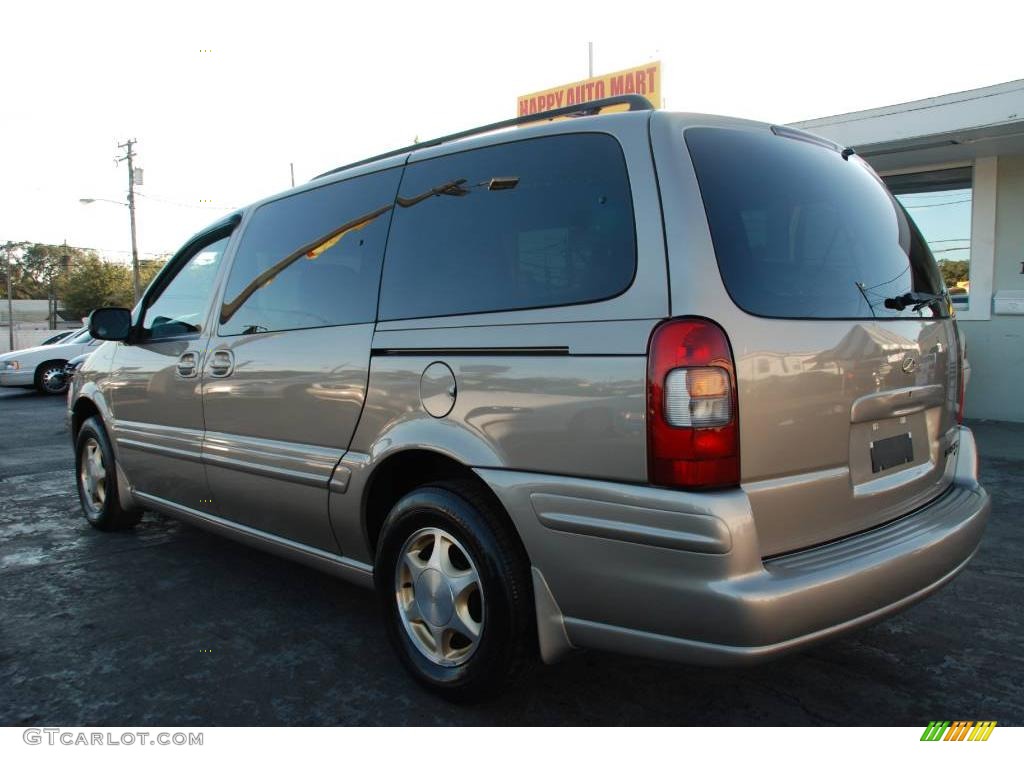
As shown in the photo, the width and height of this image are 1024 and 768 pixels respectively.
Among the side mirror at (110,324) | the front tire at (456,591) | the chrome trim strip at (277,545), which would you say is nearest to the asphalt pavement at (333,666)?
the front tire at (456,591)

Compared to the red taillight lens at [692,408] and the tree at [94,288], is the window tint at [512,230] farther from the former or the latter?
the tree at [94,288]

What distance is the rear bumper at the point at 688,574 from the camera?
185 cm

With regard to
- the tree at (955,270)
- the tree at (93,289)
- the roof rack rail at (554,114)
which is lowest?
the tree at (955,270)

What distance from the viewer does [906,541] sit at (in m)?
2.22

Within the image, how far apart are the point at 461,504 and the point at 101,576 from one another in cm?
256

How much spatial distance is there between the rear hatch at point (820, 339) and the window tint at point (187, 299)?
2613mm

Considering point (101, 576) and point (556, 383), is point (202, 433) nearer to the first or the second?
point (101, 576)

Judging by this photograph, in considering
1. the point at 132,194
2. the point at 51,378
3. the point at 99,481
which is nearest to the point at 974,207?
the point at 99,481

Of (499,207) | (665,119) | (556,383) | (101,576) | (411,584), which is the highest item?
(665,119)

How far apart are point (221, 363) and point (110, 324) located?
1153 millimetres

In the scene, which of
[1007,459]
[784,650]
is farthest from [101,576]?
[1007,459]

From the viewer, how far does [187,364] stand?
3.70 m

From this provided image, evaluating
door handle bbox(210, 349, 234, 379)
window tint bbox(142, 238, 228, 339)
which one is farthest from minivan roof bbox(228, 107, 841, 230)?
door handle bbox(210, 349, 234, 379)

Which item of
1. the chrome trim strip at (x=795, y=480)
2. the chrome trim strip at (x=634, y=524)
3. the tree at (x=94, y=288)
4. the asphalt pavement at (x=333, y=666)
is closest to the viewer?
the chrome trim strip at (x=634, y=524)
